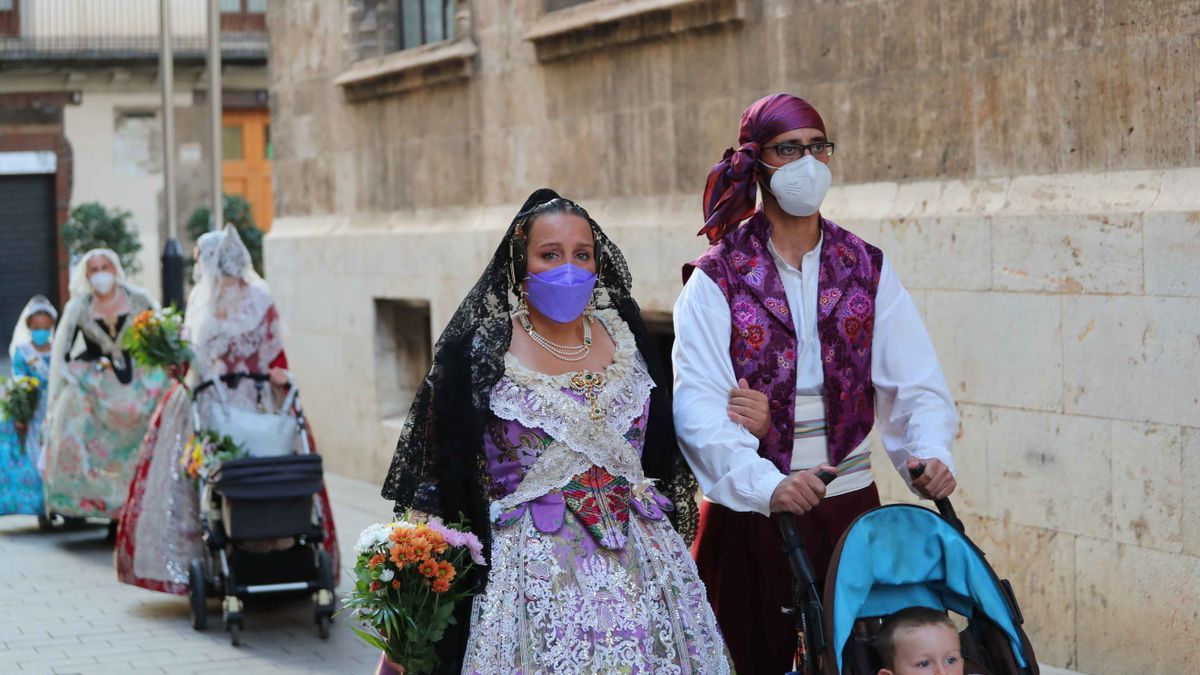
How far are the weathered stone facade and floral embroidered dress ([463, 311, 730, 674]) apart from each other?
3143 millimetres

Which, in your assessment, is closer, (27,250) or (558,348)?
(558,348)

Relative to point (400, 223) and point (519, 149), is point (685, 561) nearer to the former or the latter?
point (519, 149)

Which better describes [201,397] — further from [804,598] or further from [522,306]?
[804,598]

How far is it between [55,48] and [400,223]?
71.2 ft

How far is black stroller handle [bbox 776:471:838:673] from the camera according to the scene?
4.31 m

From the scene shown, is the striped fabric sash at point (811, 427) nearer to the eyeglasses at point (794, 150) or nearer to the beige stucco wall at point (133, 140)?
the eyeglasses at point (794, 150)

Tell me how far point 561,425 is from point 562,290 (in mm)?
347

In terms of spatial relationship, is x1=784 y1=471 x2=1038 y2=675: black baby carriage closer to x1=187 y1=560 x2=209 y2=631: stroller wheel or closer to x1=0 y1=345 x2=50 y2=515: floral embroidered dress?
x1=187 y1=560 x2=209 y2=631: stroller wheel

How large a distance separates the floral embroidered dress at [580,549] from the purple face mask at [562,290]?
17 cm

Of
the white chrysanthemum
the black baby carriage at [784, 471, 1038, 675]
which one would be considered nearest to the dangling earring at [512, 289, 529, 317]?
the white chrysanthemum

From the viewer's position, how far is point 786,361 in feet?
16.1

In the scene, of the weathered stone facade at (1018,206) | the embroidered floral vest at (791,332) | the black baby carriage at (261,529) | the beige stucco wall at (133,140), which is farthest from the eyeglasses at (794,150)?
the beige stucco wall at (133,140)

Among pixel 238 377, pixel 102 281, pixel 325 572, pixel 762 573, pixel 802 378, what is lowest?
pixel 325 572

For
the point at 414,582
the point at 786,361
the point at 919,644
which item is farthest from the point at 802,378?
the point at 414,582
